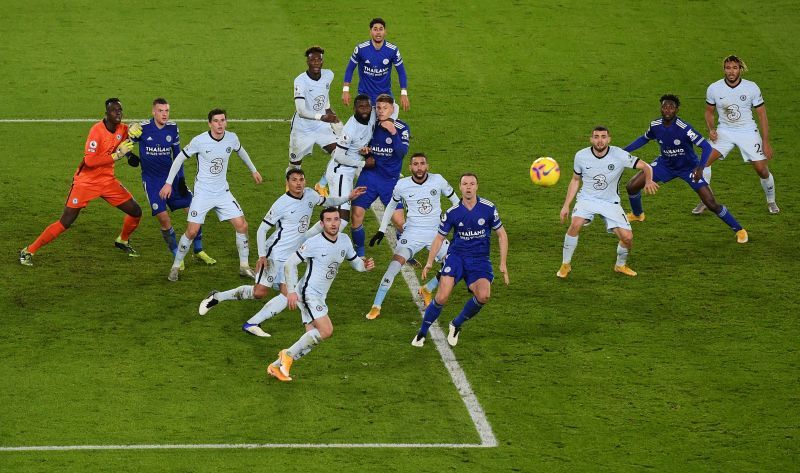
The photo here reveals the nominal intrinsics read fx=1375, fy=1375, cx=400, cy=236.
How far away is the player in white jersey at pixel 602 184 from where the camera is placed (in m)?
17.4

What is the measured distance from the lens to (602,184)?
57.7ft

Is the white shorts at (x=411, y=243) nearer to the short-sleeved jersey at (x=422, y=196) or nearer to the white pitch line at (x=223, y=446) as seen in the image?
the short-sleeved jersey at (x=422, y=196)

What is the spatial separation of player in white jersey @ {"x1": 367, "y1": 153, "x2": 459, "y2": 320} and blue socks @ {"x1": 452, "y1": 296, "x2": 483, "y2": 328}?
120cm

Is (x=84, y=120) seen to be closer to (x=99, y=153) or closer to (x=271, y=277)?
(x=99, y=153)

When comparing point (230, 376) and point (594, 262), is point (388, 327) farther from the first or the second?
point (594, 262)

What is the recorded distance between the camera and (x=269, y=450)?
1323cm

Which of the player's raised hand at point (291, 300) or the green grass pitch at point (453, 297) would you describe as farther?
the player's raised hand at point (291, 300)

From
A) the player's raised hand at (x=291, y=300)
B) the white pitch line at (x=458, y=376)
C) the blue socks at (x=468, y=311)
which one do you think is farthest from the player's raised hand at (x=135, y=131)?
the blue socks at (x=468, y=311)

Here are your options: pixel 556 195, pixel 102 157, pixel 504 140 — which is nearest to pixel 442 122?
pixel 504 140

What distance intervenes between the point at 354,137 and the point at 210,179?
1.97m

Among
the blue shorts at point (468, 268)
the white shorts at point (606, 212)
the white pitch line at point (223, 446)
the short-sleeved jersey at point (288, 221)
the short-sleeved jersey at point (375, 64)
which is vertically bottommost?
the white pitch line at point (223, 446)

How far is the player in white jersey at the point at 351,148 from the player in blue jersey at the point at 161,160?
6.49ft

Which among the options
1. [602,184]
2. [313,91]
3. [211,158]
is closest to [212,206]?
[211,158]

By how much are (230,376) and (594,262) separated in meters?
5.87
